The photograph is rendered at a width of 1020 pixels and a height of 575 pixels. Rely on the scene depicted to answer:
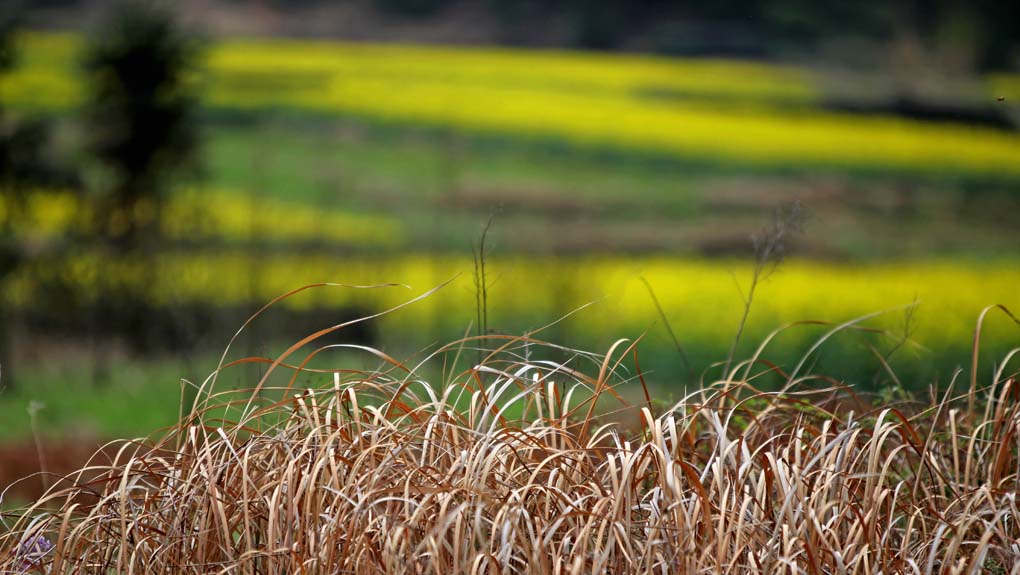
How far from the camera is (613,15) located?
1775 cm

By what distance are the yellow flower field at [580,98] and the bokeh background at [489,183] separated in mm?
59

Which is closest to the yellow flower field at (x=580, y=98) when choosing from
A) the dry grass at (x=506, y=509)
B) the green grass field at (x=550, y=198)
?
the green grass field at (x=550, y=198)

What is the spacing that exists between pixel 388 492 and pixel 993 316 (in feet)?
26.6

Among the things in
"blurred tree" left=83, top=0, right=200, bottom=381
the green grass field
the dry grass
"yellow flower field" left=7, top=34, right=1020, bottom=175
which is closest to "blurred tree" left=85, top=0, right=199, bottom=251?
"blurred tree" left=83, top=0, right=200, bottom=381

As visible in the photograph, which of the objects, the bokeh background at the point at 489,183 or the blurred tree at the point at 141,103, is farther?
the blurred tree at the point at 141,103

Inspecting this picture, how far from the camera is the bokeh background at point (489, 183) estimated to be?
851 cm

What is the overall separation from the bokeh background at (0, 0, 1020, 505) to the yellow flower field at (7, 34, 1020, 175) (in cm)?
6

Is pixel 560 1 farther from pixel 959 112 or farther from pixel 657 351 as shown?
pixel 657 351

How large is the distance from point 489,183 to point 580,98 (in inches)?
147

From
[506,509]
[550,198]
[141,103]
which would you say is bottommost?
[550,198]

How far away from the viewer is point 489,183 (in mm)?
13969

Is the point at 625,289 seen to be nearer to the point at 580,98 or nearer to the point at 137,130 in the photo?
the point at 137,130

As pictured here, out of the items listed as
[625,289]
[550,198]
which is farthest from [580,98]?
[625,289]

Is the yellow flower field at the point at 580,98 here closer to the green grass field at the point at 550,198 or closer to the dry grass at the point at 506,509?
the green grass field at the point at 550,198
